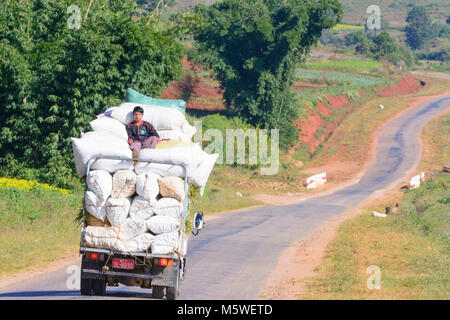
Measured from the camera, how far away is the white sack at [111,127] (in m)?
11.9

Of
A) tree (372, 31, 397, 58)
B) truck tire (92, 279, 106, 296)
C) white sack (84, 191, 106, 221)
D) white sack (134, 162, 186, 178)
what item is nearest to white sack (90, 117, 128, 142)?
white sack (134, 162, 186, 178)

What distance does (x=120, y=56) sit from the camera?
26.0 meters

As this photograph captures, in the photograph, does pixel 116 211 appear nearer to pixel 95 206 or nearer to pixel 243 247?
pixel 95 206

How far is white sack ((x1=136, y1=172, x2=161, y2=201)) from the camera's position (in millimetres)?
10352

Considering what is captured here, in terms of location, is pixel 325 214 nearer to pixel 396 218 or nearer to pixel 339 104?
pixel 396 218

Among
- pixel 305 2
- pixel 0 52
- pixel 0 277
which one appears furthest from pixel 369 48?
pixel 0 277

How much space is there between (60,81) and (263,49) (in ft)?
94.1

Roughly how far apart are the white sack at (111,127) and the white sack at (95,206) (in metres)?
1.66

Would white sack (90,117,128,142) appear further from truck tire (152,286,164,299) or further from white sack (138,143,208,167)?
truck tire (152,286,164,299)

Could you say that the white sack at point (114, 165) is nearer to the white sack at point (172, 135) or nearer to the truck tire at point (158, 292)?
the truck tire at point (158, 292)

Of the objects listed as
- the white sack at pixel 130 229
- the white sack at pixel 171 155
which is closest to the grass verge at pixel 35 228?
the white sack at pixel 130 229

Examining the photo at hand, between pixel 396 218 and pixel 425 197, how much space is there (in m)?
9.81

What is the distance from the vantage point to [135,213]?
10.4 metres

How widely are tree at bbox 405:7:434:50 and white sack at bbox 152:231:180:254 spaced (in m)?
145
